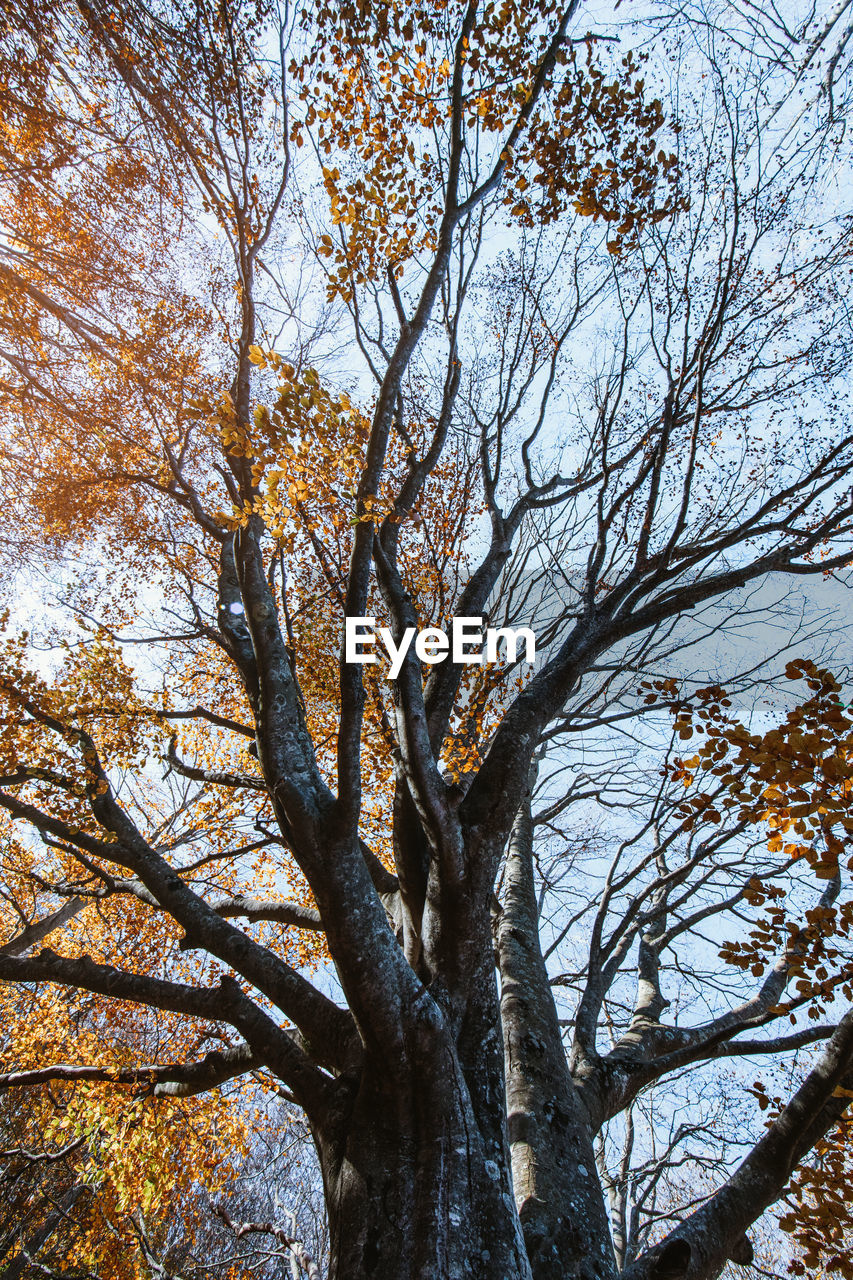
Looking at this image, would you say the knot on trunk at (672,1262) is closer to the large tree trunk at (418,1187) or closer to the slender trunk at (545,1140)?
the slender trunk at (545,1140)

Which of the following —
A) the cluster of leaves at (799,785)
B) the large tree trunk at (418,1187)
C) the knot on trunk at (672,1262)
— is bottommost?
the knot on trunk at (672,1262)

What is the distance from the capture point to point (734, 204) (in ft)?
14.2

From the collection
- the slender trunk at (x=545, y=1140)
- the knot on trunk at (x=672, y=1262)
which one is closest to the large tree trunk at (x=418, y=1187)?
the slender trunk at (x=545, y=1140)

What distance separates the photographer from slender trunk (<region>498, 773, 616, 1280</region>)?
8.79 feet

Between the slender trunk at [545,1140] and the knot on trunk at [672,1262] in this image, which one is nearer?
the knot on trunk at [672,1262]

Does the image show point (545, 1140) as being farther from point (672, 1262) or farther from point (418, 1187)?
point (418, 1187)

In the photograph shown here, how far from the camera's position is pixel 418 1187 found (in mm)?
2275

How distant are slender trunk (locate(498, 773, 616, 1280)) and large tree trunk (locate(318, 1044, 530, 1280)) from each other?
706 millimetres

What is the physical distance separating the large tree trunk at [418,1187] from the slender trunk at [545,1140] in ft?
2.32

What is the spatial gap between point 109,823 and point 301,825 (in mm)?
2013

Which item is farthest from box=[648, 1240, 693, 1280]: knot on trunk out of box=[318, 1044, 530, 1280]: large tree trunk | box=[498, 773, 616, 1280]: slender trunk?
box=[318, 1044, 530, 1280]: large tree trunk

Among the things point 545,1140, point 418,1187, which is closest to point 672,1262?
point 545,1140

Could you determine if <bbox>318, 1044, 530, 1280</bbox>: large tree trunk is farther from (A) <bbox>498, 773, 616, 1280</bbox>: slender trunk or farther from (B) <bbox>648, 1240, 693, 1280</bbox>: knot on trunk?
(B) <bbox>648, 1240, 693, 1280</bbox>: knot on trunk

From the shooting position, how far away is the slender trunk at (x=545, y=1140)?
268cm
